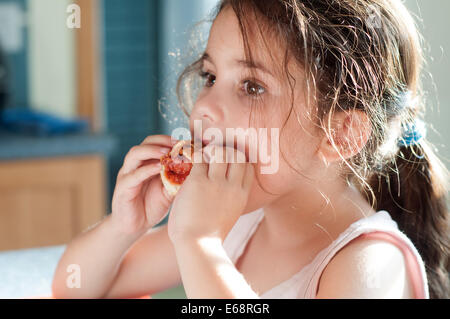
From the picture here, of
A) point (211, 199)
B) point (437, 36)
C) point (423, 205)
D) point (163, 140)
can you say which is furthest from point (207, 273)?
point (437, 36)

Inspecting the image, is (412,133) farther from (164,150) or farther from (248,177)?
(164,150)

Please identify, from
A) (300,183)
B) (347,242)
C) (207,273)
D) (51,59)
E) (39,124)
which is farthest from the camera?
(51,59)

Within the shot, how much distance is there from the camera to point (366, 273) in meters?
0.78

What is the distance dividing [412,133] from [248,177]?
29 cm

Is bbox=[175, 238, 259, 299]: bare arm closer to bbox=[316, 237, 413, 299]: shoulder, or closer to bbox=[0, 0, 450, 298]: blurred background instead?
bbox=[316, 237, 413, 299]: shoulder

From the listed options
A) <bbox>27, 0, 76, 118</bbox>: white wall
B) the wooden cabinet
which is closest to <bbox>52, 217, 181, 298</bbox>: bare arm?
the wooden cabinet

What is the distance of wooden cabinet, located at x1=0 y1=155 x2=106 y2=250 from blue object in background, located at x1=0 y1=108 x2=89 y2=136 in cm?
13

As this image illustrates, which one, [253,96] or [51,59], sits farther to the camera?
[51,59]

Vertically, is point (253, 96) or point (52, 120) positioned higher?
point (253, 96)

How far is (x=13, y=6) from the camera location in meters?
2.68

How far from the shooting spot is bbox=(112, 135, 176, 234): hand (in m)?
1.00

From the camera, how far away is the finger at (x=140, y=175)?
1.00 meters

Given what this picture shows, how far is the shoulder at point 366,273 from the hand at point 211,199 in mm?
158
